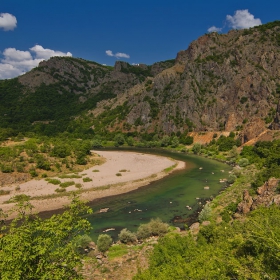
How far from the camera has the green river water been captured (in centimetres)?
3772

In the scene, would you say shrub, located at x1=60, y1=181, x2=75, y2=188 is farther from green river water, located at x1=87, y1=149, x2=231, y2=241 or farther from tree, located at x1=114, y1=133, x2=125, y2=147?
tree, located at x1=114, y1=133, x2=125, y2=147

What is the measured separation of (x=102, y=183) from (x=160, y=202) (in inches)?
688

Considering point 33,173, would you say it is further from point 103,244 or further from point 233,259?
point 233,259

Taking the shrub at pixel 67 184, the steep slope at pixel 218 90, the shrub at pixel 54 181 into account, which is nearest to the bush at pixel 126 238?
the shrub at pixel 67 184

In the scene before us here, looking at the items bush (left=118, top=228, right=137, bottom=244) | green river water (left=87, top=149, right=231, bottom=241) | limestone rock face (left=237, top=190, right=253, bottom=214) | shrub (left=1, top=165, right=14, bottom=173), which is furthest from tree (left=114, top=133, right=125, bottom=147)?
bush (left=118, top=228, right=137, bottom=244)

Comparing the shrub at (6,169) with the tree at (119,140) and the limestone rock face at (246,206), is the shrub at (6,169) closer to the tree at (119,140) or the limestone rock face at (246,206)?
the limestone rock face at (246,206)

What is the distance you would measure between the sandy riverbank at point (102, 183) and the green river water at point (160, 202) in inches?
136

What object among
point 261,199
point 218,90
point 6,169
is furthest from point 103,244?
point 218,90

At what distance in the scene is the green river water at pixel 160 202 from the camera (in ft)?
124

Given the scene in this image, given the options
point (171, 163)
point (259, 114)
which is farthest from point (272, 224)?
point (259, 114)

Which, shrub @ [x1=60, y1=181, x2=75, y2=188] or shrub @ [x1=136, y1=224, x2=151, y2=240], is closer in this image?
shrub @ [x1=136, y1=224, x2=151, y2=240]

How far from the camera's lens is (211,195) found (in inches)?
1951

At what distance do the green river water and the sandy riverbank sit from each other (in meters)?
3.47

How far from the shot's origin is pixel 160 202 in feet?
154
